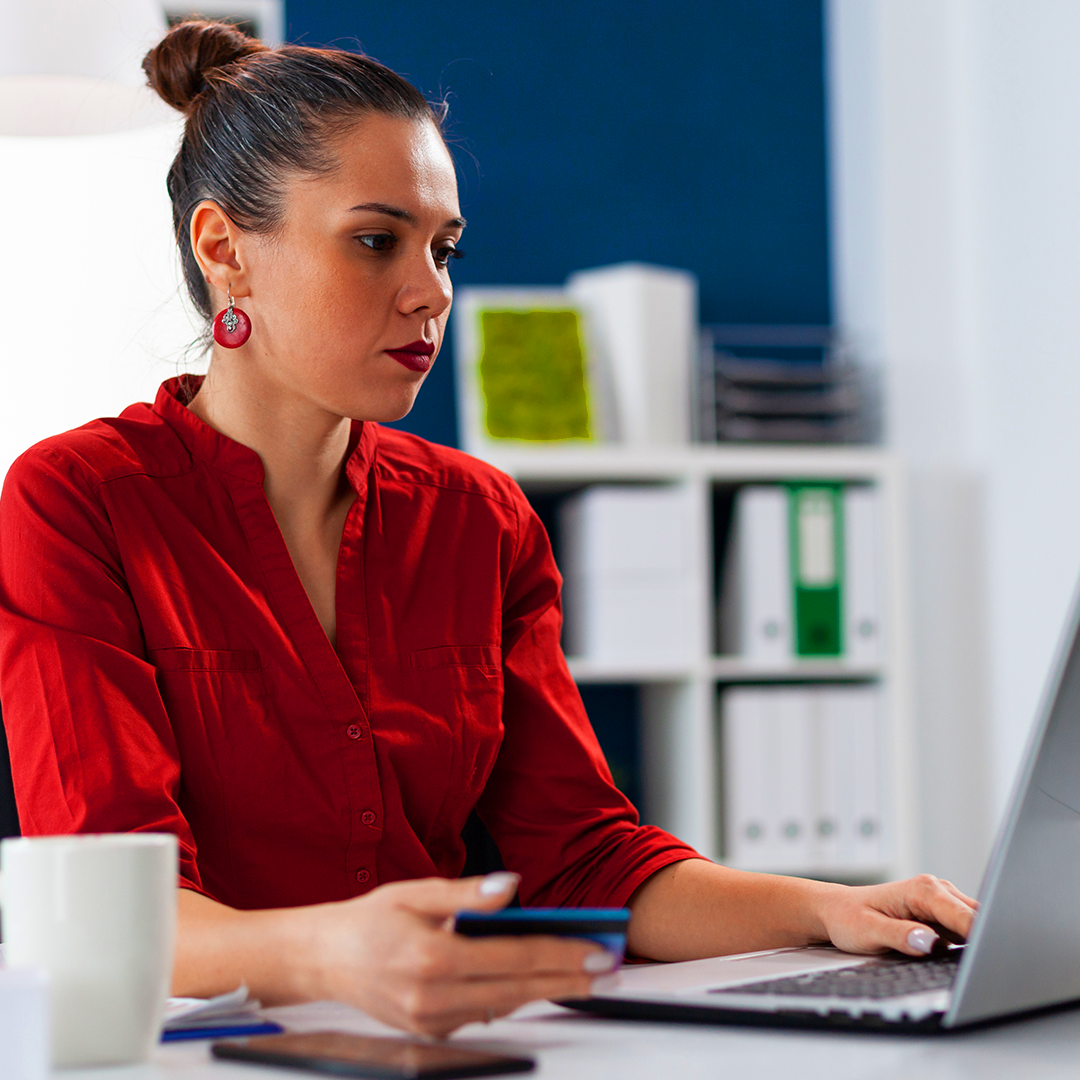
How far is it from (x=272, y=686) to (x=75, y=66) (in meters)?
1.12

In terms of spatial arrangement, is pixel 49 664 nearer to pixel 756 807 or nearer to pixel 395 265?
pixel 395 265

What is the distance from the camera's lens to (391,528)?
4.55ft

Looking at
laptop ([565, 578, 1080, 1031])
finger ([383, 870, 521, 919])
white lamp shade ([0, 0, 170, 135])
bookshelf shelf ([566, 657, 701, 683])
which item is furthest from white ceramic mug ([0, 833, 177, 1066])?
bookshelf shelf ([566, 657, 701, 683])

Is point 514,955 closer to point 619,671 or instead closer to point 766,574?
point 619,671

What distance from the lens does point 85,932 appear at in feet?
2.05

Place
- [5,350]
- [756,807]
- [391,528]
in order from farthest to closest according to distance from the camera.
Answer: [756,807]
[5,350]
[391,528]

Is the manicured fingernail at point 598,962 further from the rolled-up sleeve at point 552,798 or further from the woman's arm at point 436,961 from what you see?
the rolled-up sleeve at point 552,798

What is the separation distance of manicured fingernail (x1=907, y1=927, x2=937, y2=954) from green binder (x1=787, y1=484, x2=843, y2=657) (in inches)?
74.2

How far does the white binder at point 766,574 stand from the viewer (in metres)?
2.74

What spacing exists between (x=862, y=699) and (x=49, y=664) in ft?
6.64

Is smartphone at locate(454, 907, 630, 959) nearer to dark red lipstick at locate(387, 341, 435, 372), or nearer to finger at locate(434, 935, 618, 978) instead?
finger at locate(434, 935, 618, 978)

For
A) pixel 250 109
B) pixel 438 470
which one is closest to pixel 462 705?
pixel 438 470

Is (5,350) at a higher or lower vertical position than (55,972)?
higher

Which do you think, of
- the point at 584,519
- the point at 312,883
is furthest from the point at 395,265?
the point at 584,519
